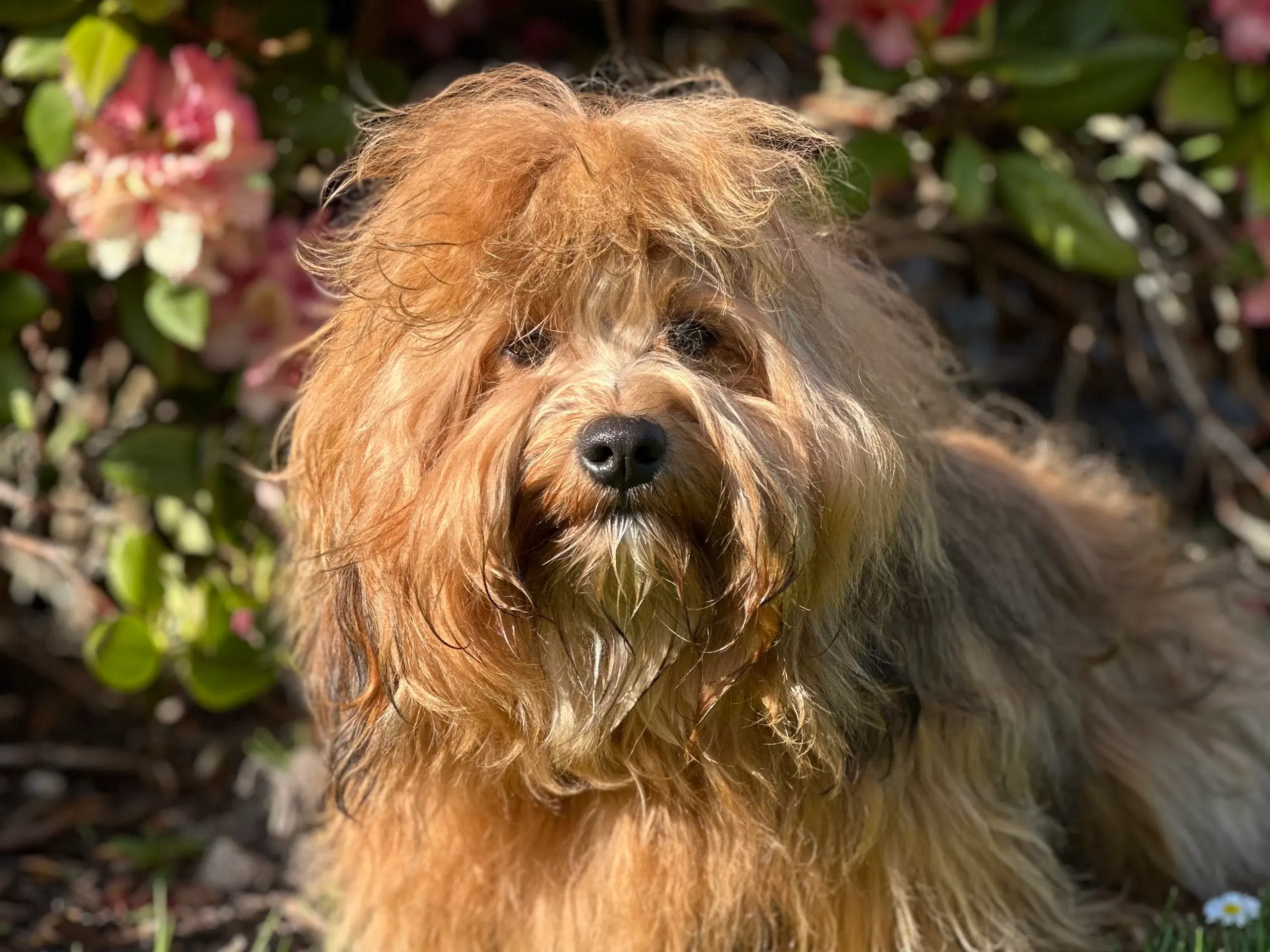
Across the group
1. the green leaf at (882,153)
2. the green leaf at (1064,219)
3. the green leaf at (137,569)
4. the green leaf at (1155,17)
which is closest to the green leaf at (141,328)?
the green leaf at (137,569)

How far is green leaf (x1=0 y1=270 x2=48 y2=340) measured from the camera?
2564 millimetres

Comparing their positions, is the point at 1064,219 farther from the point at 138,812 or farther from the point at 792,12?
the point at 138,812

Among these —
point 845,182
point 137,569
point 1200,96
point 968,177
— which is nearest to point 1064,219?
point 968,177

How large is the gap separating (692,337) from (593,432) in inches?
9.3

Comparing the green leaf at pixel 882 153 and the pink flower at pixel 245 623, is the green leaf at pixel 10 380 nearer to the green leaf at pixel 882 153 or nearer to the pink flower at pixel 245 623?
the pink flower at pixel 245 623

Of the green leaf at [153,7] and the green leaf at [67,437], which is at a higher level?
the green leaf at [153,7]

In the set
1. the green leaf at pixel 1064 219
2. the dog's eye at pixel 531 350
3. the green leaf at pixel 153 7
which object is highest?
the dog's eye at pixel 531 350

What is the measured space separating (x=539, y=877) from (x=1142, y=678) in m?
1.02

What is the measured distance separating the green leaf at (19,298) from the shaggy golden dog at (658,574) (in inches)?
29.0

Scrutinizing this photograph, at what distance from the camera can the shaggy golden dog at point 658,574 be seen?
1.67 meters

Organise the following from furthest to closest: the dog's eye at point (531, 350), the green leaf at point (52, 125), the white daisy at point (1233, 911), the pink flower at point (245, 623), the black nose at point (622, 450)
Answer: the pink flower at point (245, 623) < the green leaf at point (52, 125) < the white daisy at point (1233, 911) < the dog's eye at point (531, 350) < the black nose at point (622, 450)

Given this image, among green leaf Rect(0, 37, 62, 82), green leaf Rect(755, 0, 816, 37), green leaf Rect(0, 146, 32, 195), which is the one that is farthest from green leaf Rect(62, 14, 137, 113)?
green leaf Rect(755, 0, 816, 37)

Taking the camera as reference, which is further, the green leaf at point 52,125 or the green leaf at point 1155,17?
the green leaf at point 1155,17

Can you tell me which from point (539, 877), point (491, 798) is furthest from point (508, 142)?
point (539, 877)
